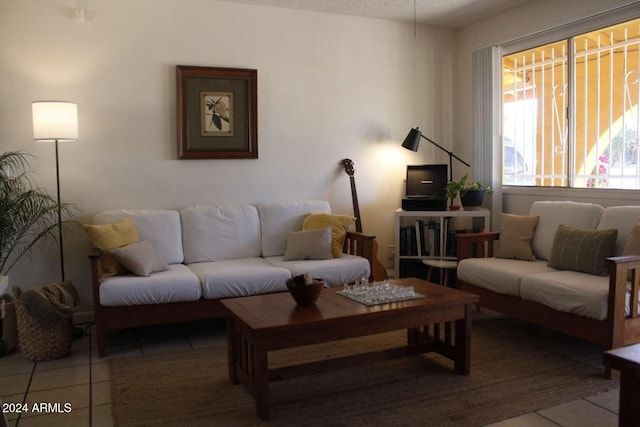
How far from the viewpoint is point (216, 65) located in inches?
168

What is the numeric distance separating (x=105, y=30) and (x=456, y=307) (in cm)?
313

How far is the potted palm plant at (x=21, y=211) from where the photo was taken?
3.54 meters

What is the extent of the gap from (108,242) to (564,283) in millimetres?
2812

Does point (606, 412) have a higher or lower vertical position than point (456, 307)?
lower

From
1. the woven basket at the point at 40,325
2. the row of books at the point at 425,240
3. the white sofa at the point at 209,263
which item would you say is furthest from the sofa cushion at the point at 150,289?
the row of books at the point at 425,240

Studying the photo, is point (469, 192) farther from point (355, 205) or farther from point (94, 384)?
point (94, 384)

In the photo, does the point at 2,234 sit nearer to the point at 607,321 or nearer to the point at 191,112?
the point at 191,112

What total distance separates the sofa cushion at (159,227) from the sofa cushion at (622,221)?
2.91m

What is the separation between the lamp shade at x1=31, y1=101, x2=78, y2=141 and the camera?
3508mm

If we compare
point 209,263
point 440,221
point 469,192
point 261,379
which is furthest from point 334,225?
point 261,379

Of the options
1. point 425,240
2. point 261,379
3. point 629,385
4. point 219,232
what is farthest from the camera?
point 425,240

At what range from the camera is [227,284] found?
3488mm

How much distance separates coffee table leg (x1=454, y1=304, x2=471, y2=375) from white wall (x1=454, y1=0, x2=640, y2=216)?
1666mm

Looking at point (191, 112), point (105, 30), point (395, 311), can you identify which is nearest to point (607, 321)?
point (395, 311)
